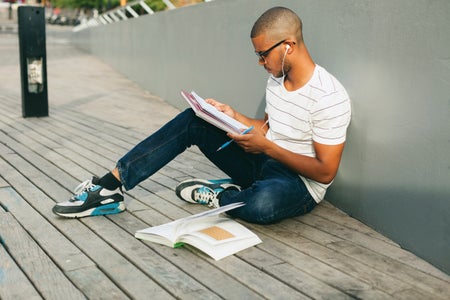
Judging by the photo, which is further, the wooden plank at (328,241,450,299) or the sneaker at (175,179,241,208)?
the sneaker at (175,179,241,208)

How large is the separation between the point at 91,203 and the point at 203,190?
0.72 metres

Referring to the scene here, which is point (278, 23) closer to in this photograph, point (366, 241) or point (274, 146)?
point (274, 146)

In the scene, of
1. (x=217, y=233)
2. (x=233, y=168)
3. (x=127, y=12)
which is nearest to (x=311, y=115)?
(x=233, y=168)

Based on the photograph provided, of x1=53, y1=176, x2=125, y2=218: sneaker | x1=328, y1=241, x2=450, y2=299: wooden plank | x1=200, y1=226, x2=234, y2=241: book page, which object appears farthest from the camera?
x1=53, y1=176, x2=125, y2=218: sneaker

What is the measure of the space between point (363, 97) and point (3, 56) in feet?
43.1

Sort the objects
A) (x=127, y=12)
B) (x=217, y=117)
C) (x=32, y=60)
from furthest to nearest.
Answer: (x=127, y=12) < (x=32, y=60) < (x=217, y=117)

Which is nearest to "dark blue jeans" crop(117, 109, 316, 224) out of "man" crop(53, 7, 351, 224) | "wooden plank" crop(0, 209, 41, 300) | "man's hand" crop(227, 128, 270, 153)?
"man" crop(53, 7, 351, 224)

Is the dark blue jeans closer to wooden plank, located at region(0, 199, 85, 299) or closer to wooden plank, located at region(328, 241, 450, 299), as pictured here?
wooden plank, located at region(328, 241, 450, 299)

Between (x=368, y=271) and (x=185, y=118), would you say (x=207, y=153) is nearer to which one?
(x=185, y=118)

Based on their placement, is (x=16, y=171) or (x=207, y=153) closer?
(x=207, y=153)

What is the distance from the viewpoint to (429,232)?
2.92 meters

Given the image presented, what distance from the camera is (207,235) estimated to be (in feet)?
9.64

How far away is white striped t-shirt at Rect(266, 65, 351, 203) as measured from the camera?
3.17 metres

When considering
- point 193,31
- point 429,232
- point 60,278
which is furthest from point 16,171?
point 193,31
